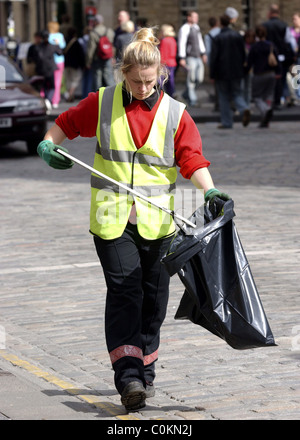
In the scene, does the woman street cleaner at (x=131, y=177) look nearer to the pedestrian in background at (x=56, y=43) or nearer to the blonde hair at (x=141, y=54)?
the blonde hair at (x=141, y=54)

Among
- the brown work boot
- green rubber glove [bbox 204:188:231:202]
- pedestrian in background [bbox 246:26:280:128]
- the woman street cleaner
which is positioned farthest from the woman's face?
pedestrian in background [bbox 246:26:280:128]

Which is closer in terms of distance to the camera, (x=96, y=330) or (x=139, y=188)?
(x=139, y=188)

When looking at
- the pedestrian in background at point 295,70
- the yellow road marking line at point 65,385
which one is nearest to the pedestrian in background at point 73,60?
the pedestrian in background at point 295,70

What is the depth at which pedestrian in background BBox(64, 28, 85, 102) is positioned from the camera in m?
25.5

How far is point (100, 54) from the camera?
23.8m

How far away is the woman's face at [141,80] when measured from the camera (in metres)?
4.75

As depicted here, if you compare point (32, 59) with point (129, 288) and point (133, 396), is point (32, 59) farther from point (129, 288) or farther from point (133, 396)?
point (133, 396)

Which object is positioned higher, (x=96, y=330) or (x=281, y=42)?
(x=281, y=42)

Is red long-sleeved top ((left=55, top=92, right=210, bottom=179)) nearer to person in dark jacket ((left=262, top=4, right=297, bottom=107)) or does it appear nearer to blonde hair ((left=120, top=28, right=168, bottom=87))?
blonde hair ((left=120, top=28, right=168, bottom=87))

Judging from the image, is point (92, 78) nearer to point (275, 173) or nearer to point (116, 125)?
point (275, 173)

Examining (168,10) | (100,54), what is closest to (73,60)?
(100,54)

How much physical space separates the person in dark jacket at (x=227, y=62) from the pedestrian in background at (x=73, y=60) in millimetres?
7016

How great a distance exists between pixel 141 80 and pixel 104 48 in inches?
754

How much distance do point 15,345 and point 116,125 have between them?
1.76m
